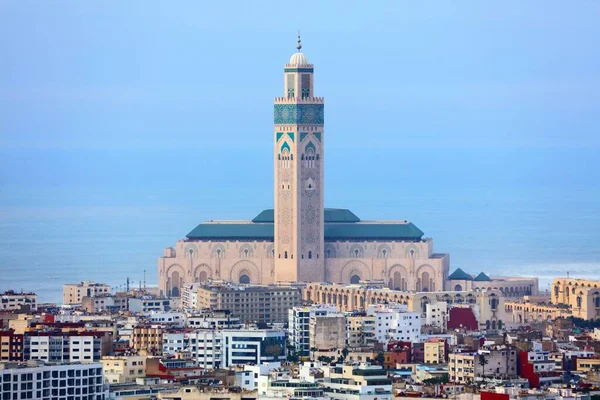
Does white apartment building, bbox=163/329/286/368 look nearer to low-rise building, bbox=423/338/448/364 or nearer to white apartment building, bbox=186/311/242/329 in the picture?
white apartment building, bbox=186/311/242/329

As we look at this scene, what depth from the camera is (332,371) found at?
70.4m

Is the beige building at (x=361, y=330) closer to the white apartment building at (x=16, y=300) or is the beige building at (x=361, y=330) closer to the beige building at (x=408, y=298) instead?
the beige building at (x=408, y=298)

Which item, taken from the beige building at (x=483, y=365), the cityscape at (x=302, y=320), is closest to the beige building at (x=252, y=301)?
the cityscape at (x=302, y=320)

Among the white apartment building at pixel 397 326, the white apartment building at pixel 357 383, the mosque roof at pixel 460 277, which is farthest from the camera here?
the mosque roof at pixel 460 277

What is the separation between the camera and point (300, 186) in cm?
10288

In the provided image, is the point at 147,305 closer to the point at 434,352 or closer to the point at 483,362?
the point at 434,352

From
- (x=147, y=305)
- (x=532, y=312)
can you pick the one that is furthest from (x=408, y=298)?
(x=147, y=305)

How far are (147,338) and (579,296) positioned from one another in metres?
19.1

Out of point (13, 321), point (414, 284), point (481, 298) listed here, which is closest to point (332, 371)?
point (13, 321)

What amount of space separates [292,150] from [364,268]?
394 centimetres

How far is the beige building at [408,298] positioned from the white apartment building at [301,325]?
682 cm

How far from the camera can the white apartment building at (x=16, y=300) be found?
Answer: 92.2 m

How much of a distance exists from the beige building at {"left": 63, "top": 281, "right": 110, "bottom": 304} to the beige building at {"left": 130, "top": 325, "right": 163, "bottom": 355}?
15393 millimetres

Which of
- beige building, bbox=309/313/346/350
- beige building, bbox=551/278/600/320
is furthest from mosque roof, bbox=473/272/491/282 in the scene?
beige building, bbox=309/313/346/350
